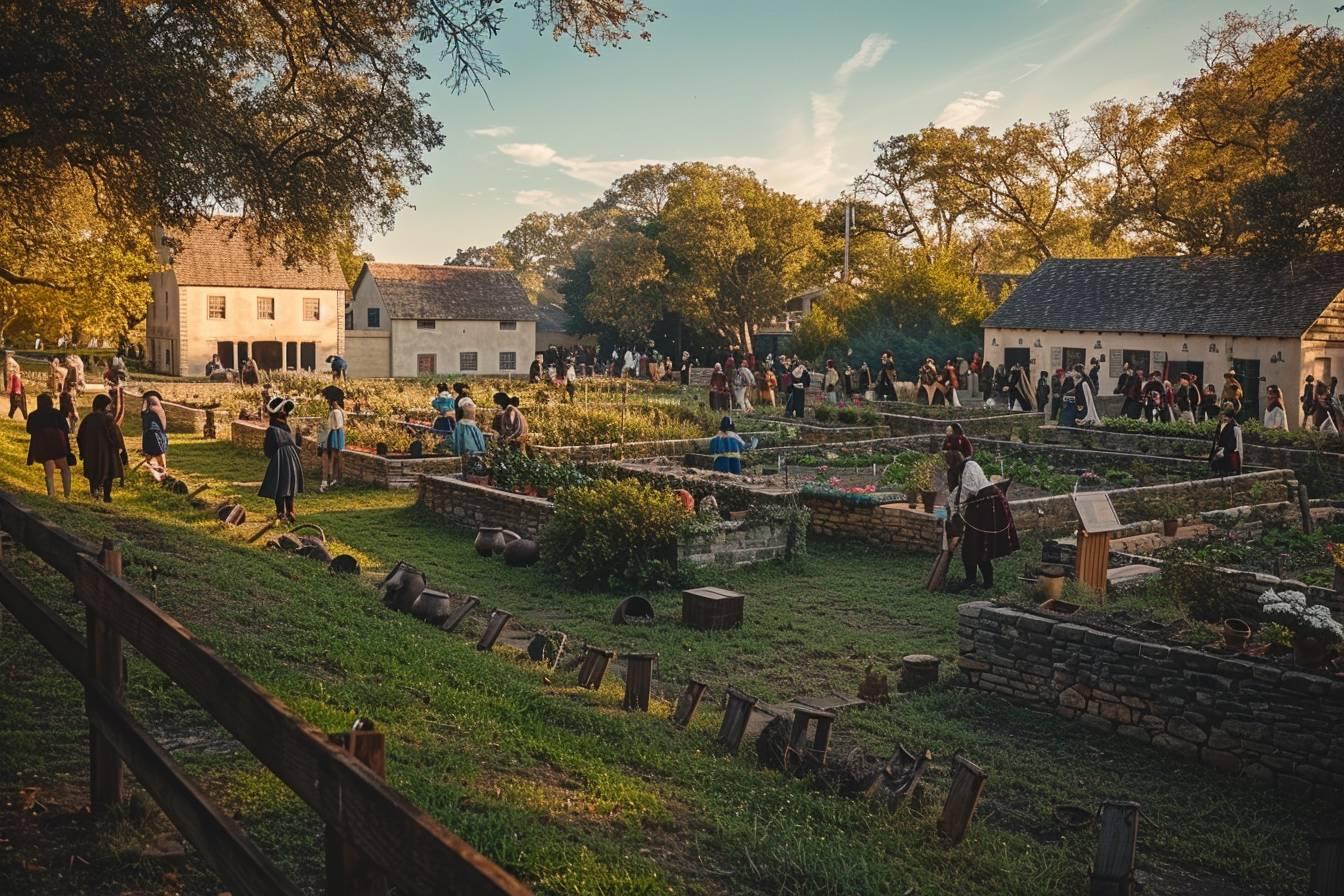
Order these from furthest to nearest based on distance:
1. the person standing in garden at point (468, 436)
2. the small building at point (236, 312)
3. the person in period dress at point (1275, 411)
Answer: the small building at point (236, 312) → the person in period dress at point (1275, 411) → the person standing in garden at point (468, 436)

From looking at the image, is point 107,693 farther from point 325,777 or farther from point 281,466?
point 281,466

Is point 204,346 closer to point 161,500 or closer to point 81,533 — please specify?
point 161,500

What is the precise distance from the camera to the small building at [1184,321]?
3262 centimetres

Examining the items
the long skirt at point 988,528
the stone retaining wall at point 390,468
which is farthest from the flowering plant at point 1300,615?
the stone retaining wall at point 390,468

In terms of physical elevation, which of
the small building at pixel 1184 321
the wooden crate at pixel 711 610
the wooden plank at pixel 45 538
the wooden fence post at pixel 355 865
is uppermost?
the small building at pixel 1184 321

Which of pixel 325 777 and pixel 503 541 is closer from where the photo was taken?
pixel 325 777

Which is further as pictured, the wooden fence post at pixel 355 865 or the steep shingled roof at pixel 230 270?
the steep shingled roof at pixel 230 270

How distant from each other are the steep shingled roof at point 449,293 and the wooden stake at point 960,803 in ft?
171

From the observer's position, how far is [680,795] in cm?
668

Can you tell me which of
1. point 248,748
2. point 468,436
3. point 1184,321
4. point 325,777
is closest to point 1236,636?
point 248,748

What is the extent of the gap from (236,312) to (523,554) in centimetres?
4331

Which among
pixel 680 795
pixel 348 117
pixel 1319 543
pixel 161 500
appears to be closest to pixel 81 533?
pixel 161 500

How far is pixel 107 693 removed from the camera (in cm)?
450

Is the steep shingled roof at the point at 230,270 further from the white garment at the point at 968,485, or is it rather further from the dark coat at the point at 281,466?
the white garment at the point at 968,485
